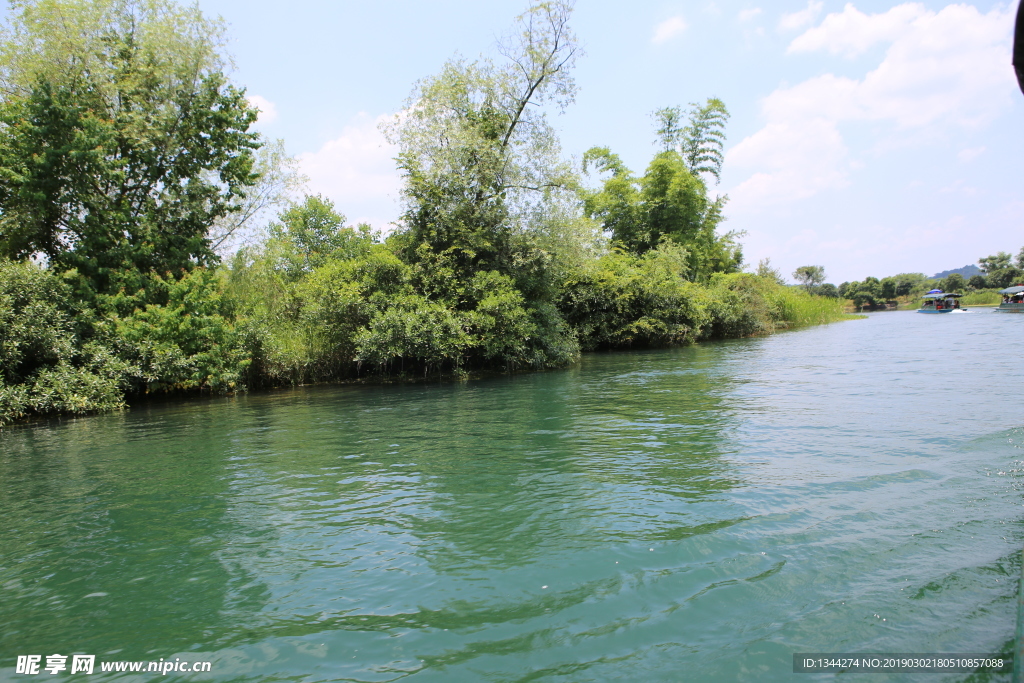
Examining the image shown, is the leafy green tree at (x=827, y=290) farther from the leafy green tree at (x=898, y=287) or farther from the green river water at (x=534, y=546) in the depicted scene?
the green river water at (x=534, y=546)

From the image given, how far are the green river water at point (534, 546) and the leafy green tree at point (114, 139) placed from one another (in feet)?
35.8

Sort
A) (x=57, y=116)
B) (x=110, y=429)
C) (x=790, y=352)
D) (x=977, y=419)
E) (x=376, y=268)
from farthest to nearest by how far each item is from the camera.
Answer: (x=790, y=352), (x=376, y=268), (x=57, y=116), (x=110, y=429), (x=977, y=419)

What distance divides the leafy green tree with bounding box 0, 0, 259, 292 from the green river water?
10.9m

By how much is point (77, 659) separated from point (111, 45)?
80.6 ft

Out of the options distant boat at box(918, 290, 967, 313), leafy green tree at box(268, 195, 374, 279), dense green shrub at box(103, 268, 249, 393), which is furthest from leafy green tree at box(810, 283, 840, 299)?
dense green shrub at box(103, 268, 249, 393)

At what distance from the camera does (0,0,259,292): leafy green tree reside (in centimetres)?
1855

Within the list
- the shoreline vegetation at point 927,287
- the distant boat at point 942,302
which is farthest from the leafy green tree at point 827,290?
the distant boat at point 942,302

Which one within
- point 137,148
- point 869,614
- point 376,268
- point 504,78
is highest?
point 504,78

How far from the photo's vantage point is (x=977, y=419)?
9930mm

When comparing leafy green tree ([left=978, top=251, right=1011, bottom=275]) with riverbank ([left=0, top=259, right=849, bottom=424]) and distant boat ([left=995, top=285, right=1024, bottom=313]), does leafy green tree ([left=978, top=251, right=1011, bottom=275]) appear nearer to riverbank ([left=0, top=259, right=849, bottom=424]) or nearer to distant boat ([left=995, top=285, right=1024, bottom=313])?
distant boat ([left=995, top=285, right=1024, bottom=313])

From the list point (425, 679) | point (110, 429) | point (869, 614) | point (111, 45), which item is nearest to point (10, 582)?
point (425, 679)

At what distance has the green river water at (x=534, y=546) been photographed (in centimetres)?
393

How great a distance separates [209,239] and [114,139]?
527 cm

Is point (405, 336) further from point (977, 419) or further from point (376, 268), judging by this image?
point (977, 419)
